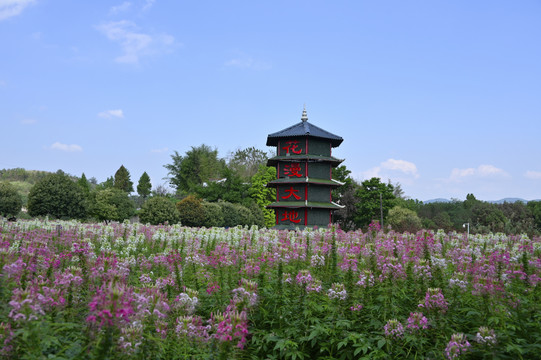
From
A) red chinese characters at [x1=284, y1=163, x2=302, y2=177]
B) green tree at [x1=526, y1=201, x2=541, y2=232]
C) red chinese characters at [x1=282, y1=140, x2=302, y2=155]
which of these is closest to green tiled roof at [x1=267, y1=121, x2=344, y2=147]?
red chinese characters at [x1=282, y1=140, x2=302, y2=155]

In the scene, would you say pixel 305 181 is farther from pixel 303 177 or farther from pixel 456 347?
pixel 456 347

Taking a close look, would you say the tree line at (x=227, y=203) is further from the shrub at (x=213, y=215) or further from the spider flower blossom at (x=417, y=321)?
the spider flower blossom at (x=417, y=321)

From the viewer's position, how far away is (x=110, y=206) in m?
Result: 45.6

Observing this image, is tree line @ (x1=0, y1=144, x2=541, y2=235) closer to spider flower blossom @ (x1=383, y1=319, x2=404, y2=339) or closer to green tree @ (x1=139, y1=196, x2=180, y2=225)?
green tree @ (x1=139, y1=196, x2=180, y2=225)

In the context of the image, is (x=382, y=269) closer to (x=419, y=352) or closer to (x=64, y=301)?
(x=419, y=352)

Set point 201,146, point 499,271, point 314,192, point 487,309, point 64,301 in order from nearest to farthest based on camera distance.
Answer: point 64,301
point 487,309
point 499,271
point 314,192
point 201,146

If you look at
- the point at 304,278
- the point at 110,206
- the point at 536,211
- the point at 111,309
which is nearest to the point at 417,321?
the point at 304,278

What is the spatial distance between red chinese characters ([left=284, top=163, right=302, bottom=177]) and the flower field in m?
23.2

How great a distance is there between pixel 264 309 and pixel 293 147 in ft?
88.2

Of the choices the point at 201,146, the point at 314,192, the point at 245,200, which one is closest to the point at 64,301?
the point at 314,192

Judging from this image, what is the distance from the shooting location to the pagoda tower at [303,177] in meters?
31.4

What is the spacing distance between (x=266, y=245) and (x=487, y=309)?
6.27 metres

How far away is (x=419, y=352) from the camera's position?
5156 millimetres

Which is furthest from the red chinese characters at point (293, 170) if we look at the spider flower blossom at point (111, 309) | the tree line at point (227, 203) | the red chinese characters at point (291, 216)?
the spider flower blossom at point (111, 309)
